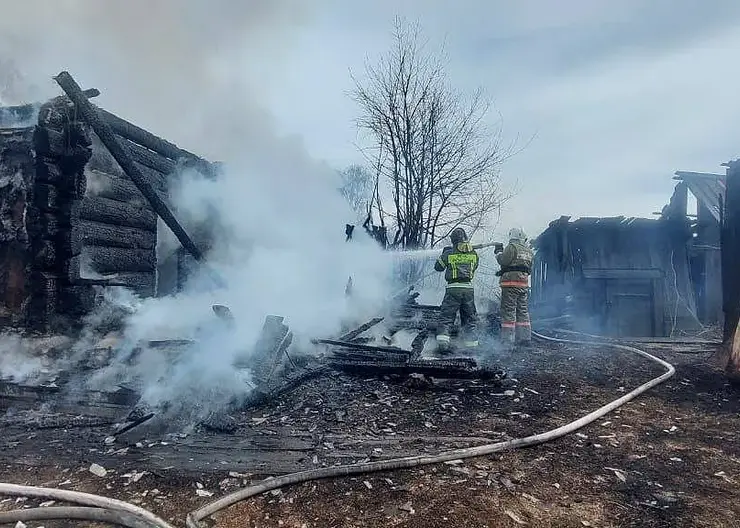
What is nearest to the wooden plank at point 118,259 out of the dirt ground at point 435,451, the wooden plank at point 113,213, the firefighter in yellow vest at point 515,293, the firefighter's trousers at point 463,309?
the wooden plank at point 113,213

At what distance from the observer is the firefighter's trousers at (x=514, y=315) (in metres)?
9.23

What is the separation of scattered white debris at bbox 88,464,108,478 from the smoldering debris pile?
2.48ft

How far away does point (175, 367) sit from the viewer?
18.9 feet

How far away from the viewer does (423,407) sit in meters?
5.51

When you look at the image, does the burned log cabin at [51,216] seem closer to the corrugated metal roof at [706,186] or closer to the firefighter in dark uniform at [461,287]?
the firefighter in dark uniform at [461,287]

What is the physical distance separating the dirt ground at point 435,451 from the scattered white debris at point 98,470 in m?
0.04

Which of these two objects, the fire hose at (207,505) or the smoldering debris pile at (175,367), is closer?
the fire hose at (207,505)

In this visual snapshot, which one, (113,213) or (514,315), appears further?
(514,315)

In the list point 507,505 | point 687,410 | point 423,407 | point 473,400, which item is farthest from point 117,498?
point 687,410

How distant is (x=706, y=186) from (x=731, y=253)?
321 inches

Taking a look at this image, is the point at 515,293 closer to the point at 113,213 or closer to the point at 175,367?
the point at 175,367

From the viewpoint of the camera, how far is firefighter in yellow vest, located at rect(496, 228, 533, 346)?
922 cm

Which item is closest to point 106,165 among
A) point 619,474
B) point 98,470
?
point 98,470

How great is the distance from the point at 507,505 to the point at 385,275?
10033mm
